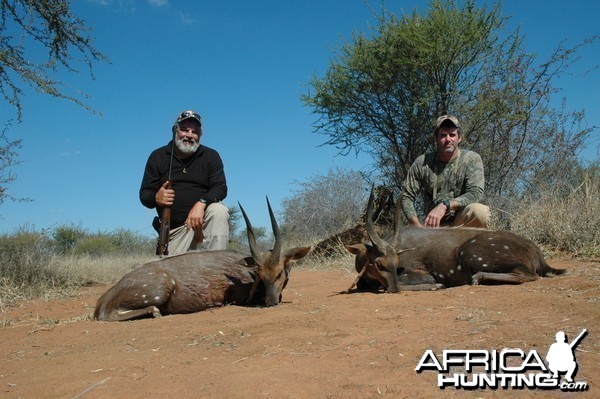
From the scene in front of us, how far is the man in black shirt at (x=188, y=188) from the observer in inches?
308

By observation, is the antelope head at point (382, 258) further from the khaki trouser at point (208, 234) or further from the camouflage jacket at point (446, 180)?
the khaki trouser at point (208, 234)

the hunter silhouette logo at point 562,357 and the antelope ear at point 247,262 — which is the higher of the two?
the antelope ear at point 247,262

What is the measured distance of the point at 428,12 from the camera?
13711mm

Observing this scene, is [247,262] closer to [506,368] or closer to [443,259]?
[443,259]

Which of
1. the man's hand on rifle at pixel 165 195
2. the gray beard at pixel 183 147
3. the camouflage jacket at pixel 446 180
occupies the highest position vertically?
the gray beard at pixel 183 147

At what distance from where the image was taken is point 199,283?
6.66 metres

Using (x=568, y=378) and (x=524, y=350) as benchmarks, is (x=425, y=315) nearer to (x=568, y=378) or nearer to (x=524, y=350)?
(x=524, y=350)

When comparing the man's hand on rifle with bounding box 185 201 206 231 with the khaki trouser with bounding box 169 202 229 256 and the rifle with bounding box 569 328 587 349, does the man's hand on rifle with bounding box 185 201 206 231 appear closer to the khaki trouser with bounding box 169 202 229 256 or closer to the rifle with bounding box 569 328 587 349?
the khaki trouser with bounding box 169 202 229 256

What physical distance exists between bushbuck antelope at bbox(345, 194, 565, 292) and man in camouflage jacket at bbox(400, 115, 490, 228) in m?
0.60

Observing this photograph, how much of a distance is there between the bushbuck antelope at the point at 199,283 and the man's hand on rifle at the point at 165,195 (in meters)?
1.01

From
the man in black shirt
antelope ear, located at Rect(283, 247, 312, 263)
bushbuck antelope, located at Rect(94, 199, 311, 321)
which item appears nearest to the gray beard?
the man in black shirt

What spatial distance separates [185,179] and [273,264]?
2.32 meters

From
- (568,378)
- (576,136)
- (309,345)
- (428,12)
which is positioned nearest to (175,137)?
(309,345)

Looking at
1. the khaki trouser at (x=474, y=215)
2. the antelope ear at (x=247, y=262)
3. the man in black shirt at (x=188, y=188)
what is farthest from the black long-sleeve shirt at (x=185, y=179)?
the khaki trouser at (x=474, y=215)
